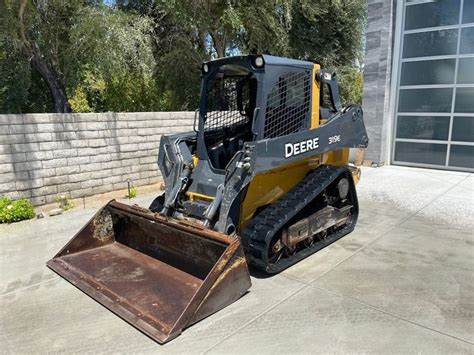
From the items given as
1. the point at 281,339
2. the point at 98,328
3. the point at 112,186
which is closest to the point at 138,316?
the point at 98,328

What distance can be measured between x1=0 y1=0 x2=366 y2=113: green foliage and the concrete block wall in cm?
154

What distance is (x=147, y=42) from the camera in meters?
8.87

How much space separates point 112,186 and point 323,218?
13.8ft

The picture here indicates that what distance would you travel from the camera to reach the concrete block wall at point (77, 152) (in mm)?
5832

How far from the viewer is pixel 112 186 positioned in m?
7.16

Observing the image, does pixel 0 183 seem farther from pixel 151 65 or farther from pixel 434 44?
pixel 434 44

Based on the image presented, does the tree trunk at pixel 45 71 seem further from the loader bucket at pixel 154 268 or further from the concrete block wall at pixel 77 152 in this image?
the loader bucket at pixel 154 268

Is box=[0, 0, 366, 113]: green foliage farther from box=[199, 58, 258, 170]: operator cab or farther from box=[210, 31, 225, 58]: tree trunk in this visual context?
box=[199, 58, 258, 170]: operator cab

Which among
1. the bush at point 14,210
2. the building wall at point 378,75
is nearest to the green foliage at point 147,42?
the building wall at point 378,75

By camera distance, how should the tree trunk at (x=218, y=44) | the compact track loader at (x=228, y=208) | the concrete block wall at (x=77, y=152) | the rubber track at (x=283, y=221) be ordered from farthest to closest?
the tree trunk at (x=218, y=44)
the concrete block wall at (x=77, y=152)
the rubber track at (x=283, y=221)
the compact track loader at (x=228, y=208)

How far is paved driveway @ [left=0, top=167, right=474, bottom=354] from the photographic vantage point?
9.25 ft

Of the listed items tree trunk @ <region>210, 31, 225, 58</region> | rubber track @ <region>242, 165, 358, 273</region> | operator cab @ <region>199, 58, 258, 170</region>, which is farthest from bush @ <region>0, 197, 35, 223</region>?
tree trunk @ <region>210, 31, 225, 58</region>

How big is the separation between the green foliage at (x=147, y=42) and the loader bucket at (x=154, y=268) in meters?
4.62

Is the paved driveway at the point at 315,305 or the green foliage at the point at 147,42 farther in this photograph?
the green foliage at the point at 147,42
